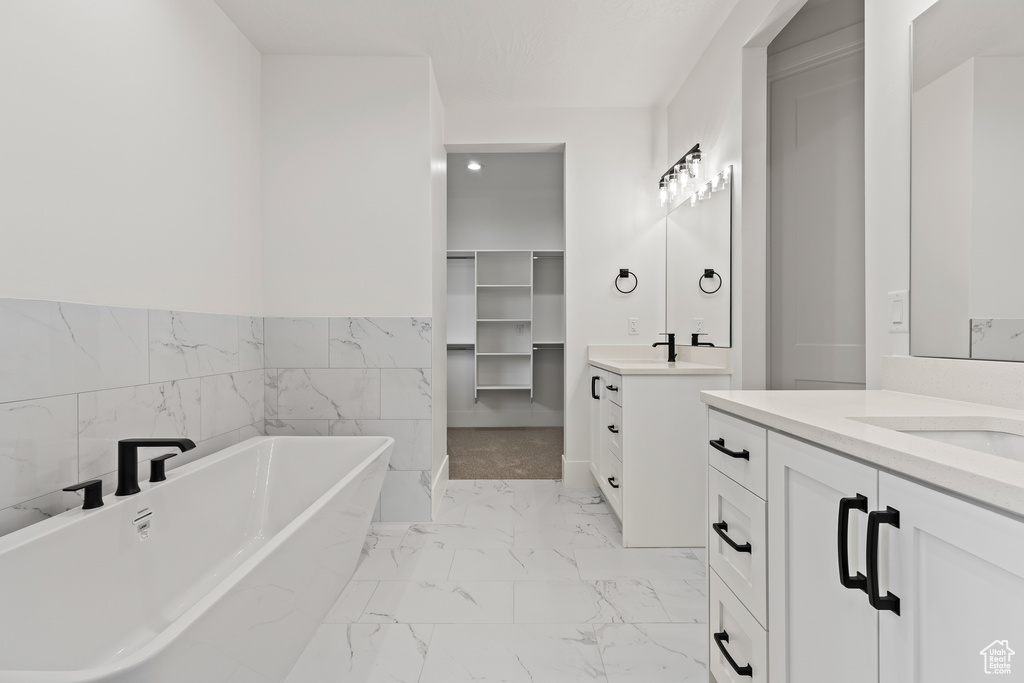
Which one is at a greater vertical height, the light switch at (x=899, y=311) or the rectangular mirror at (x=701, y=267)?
the rectangular mirror at (x=701, y=267)

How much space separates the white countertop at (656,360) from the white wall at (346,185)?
1.26 meters

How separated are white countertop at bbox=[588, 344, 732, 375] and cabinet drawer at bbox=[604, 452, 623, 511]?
20.7 inches

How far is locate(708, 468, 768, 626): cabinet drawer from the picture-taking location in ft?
3.46

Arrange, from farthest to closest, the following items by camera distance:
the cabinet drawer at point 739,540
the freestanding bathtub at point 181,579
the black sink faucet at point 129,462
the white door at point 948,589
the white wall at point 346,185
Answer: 1. the white wall at point 346,185
2. the black sink faucet at point 129,462
3. the cabinet drawer at point 739,540
4. the freestanding bathtub at point 181,579
5. the white door at point 948,589

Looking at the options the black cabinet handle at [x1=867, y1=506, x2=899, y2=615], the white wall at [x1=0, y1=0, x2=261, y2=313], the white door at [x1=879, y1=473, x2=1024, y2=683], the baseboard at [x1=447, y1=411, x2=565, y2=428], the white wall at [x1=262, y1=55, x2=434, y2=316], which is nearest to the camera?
the white door at [x1=879, y1=473, x2=1024, y2=683]

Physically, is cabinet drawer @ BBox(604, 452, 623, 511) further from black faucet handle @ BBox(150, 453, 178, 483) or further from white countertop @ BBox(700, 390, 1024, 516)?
black faucet handle @ BBox(150, 453, 178, 483)

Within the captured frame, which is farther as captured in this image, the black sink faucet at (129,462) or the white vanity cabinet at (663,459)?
the white vanity cabinet at (663,459)

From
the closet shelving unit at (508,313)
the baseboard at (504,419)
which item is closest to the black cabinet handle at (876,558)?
the closet shelving unit at (508,313)

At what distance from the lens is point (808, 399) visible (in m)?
1.23

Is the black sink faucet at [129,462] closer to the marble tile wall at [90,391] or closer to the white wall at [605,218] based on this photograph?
the marble tile wall at [90,391]

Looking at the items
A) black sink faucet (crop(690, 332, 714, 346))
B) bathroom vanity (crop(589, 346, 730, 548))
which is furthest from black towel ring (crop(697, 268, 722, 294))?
bathroom vanity (crop(589, 346, 730, 548))

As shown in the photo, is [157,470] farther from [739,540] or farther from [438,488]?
[739,540]

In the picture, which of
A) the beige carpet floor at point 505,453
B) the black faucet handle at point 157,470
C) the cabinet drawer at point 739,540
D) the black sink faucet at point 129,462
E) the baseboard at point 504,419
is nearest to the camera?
the cabinet drawer at point 739,540

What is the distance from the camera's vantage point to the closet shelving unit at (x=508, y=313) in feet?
Answer: 16.7
